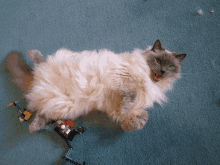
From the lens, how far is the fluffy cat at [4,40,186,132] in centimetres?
86

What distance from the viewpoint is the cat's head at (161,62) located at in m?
0.85

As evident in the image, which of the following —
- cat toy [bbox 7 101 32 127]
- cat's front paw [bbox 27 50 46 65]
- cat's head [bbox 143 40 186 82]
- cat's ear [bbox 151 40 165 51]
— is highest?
cat's ear [bbox 151 40 165 51]

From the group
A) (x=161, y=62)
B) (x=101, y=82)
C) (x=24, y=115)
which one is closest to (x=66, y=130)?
(x=24, y=115)

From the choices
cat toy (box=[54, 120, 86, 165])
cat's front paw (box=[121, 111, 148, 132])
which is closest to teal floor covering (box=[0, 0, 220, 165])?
cat toy (box=[54, 120, 86, 165])

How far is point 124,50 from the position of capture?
4.26 feet

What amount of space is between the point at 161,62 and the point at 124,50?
0.52 m

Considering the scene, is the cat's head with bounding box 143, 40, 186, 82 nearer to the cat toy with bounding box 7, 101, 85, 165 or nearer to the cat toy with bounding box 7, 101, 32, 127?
the cat toy with bounding box 7, 101, 85, 165

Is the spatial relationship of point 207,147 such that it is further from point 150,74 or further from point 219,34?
point 219,34

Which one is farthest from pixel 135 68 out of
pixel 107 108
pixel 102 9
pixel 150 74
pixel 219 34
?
pixel 219 34

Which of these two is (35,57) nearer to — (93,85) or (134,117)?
(93,85)

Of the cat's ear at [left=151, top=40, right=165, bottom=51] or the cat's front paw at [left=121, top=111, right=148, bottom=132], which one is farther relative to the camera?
the cat's front paw at [left=121, top=111, right=148, bottom=132]

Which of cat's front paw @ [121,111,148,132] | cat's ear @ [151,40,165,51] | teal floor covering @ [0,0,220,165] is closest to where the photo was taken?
cat's ear @ [151,40,165,51]

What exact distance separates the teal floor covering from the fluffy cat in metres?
0.30

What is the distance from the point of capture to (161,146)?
3.70ft
